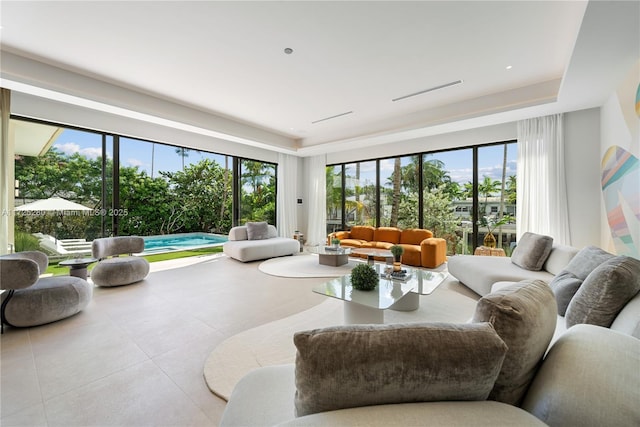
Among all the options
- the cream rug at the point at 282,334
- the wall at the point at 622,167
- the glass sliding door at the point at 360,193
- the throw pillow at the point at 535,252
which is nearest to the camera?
the cream rug at the point at 282,334

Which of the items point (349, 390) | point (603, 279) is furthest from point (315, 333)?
point (603, 279)

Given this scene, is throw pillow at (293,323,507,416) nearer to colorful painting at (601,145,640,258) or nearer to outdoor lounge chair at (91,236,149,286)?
colorful painting at (601,145,640,258)

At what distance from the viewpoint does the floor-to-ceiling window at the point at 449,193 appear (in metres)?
5.18

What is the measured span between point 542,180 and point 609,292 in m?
3.92

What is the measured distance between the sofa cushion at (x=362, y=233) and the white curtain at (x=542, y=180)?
292 cm

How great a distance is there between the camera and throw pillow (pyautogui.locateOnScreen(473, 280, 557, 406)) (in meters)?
0.83

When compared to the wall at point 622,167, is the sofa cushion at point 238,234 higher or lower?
lower

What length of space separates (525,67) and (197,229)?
27.4ft

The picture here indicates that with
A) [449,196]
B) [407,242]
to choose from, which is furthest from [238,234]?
[449,196]

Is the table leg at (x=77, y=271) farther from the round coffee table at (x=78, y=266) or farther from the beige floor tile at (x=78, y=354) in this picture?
the beige floor tile at (x=78, y=354)

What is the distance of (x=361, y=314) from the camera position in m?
2.42

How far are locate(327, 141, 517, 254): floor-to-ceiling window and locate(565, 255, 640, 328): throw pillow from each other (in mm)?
3950

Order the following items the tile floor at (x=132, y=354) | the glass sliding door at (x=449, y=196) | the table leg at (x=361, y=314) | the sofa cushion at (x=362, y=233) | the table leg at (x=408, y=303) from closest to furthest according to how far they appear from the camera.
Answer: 1. the tile floor at (x=132, y=354)
2. the table leg at (x=361, y=314)
3. the table leg at (x=408, y=303)
4. the glass sliding door at (x=449, y=196)
5. the sofa cushion at (x=362, y=233)

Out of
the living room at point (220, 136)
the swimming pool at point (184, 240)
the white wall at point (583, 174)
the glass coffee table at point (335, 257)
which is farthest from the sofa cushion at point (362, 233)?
the swimming pool at point (184, 240)
